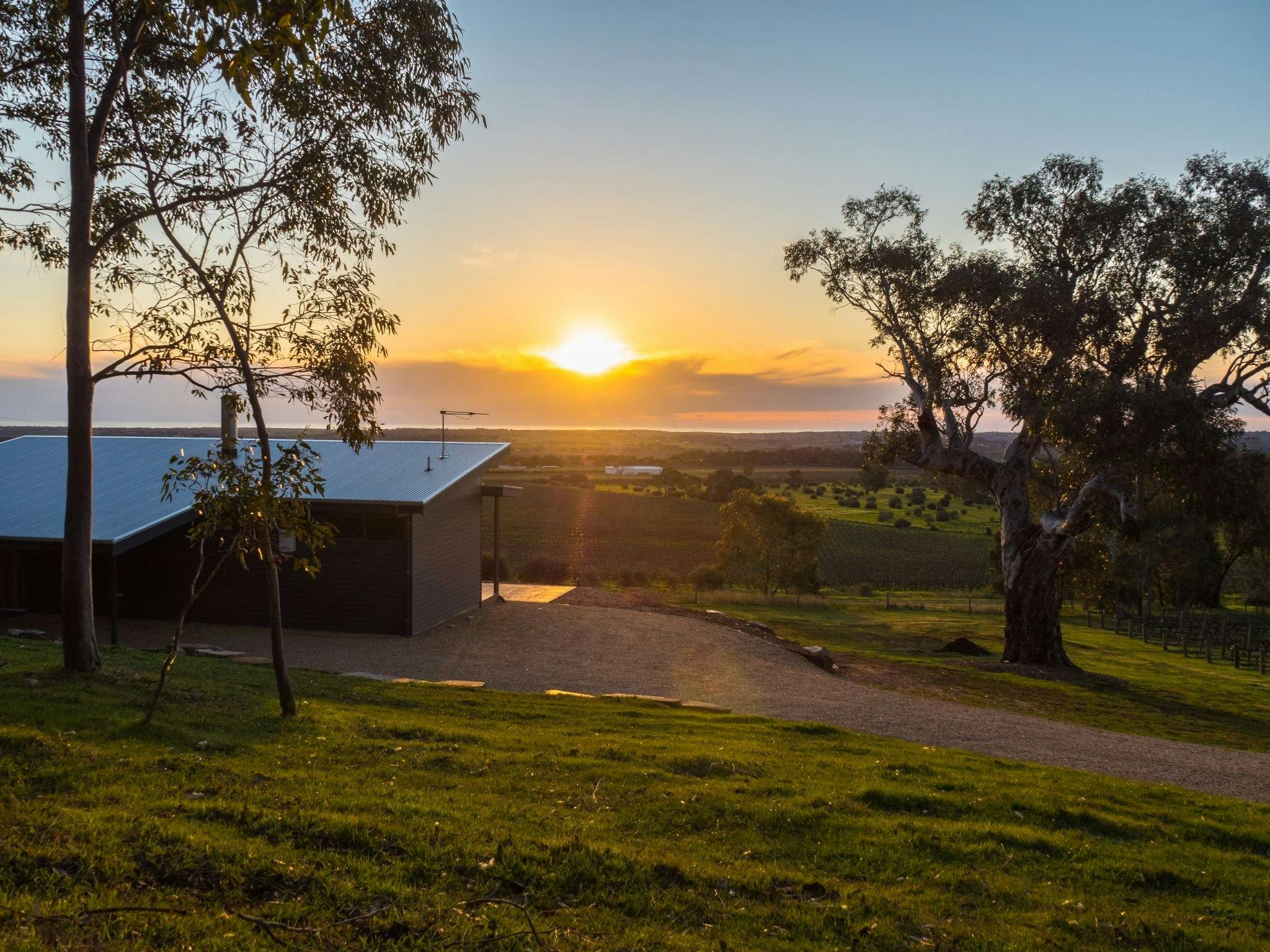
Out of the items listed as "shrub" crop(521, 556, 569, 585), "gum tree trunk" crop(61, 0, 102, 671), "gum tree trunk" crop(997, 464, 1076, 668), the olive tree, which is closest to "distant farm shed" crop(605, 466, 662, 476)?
the olive tree

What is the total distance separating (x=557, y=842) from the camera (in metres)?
5.40

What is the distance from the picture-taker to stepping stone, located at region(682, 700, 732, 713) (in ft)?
40.1

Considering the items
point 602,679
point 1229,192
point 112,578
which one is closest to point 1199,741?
point 602,679

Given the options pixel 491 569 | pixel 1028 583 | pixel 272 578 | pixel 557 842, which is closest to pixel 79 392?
pixel 272 578

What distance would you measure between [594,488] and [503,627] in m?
73.2

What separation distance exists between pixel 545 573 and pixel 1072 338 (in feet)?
70.1

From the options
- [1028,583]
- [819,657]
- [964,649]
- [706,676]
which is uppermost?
[1028,583]

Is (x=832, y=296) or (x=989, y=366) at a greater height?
(x=832, y=296)

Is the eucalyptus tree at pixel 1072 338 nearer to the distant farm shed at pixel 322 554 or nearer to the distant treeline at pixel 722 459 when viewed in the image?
the distant farm shed at pixel 322 554

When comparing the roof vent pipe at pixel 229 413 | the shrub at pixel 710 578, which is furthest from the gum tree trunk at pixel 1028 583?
the shrub at pixel 710 578

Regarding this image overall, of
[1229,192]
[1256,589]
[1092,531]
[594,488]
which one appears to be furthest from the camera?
[594,488]

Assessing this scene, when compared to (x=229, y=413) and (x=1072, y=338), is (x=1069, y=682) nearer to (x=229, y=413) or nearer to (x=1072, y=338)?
(x=1072, y=338)

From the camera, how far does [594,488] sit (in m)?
93.5

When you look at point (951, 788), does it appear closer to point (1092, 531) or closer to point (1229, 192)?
point (1229, 192)
